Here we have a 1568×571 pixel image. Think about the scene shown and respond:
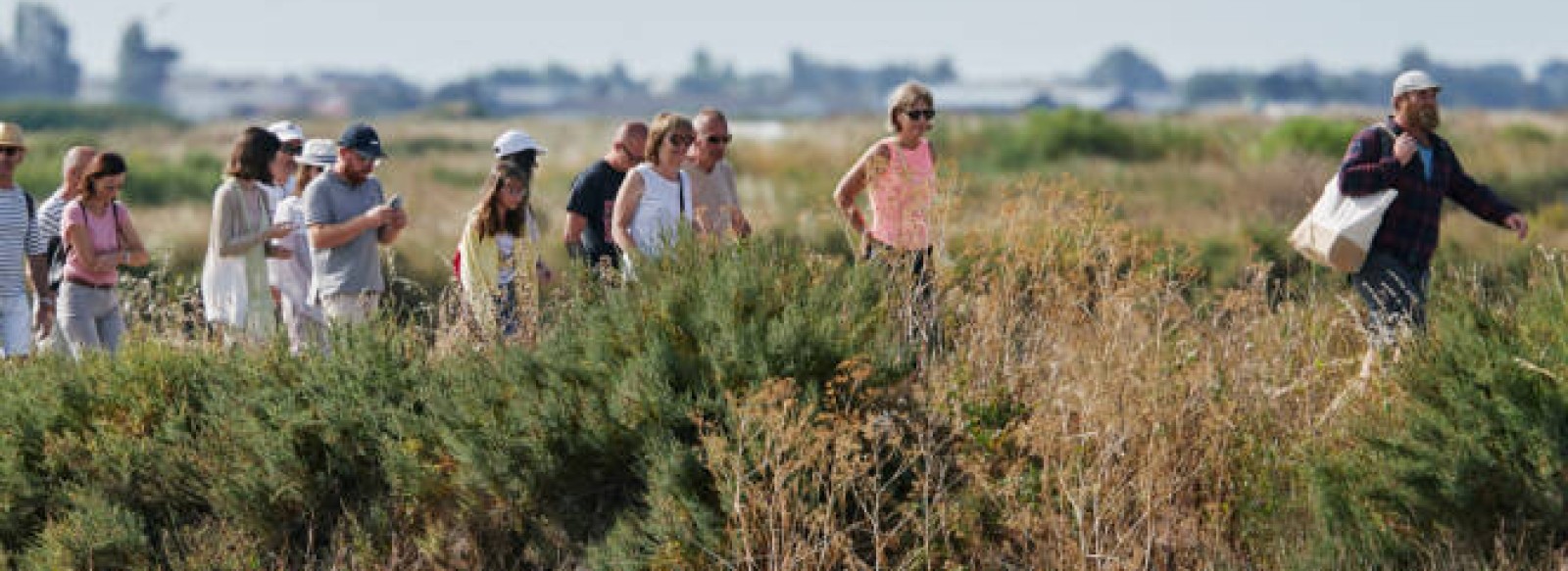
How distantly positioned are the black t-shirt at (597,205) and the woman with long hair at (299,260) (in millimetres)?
1156

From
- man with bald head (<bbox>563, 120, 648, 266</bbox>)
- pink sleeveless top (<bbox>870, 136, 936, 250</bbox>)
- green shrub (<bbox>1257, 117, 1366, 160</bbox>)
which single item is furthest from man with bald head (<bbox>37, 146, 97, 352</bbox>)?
green shrub (<bbox>1257, 117, 1366, 160</bbox>)

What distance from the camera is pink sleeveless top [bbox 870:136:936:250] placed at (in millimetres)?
8219

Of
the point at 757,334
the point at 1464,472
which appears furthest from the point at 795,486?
the point at 1464,472

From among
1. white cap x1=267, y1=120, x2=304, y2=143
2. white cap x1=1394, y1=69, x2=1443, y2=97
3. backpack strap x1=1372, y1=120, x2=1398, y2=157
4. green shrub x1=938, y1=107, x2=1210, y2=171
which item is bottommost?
green shrub x1=938, y1=107, x2=1210, y2=171

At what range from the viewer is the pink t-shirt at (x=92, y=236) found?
898 cm

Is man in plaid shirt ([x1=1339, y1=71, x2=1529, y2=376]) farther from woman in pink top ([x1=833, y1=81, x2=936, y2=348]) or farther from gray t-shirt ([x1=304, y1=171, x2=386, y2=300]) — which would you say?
gray t-shirt ([x1=304, y1=171, x2=386, y2=300])

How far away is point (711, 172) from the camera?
29.4 ft

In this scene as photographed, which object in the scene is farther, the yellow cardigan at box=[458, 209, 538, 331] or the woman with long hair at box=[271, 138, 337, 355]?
the woman with long hair at box=[271, 138, 337, 355]

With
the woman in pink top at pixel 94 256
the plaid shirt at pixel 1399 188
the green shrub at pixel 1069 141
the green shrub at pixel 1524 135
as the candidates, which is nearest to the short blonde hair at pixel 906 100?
the plaid shirt at pixel 1399 188

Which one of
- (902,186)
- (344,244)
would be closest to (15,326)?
(344,244)

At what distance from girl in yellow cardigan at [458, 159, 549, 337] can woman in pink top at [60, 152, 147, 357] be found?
1.72 metres

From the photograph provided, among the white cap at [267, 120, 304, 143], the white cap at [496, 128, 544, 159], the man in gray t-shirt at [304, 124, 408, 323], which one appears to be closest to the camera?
the man in gray t-shirt at [304, 124, 408, 323]

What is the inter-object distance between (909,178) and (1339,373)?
6.60 ft

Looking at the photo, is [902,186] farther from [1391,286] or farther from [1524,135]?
[1524,135]
